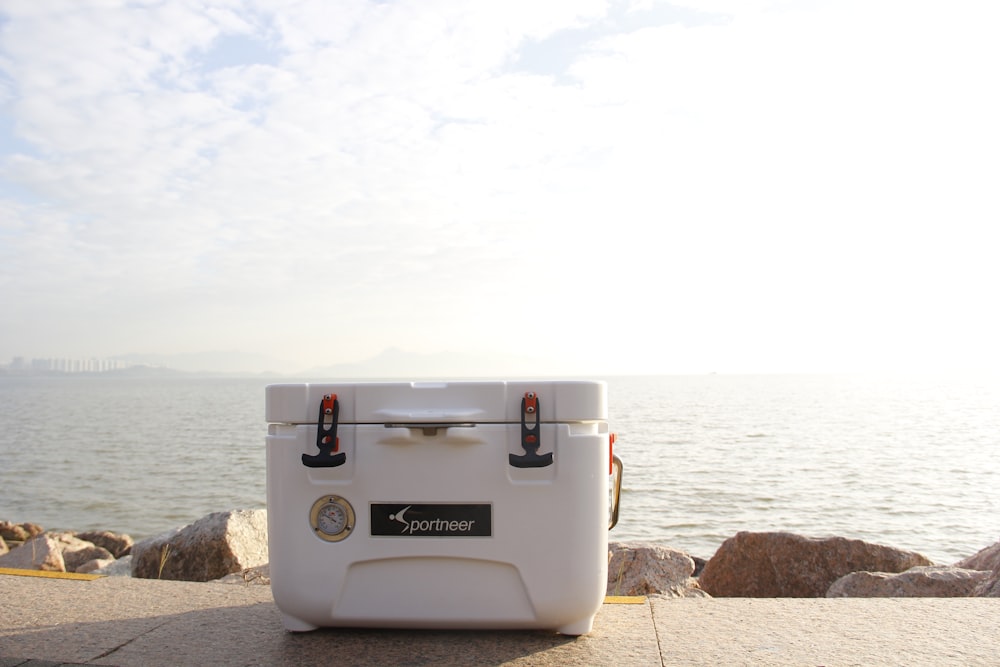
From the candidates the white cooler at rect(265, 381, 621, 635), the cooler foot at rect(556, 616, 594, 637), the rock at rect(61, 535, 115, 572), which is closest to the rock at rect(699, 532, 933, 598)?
the cooler foot at rect(556, 616, 594, 637)

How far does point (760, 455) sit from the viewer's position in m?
27.2

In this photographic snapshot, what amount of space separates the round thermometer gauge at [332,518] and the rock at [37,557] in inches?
269

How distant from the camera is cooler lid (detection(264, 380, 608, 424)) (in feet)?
12.0

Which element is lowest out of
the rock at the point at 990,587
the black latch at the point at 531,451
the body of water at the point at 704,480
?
the body of water at the point at 704,480

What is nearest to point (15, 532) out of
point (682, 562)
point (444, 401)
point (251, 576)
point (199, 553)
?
point (199, 553)

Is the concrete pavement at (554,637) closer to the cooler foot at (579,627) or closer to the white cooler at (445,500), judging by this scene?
the cooler foot at (579,627)

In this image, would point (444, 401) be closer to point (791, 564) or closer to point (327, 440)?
point (327, 440)

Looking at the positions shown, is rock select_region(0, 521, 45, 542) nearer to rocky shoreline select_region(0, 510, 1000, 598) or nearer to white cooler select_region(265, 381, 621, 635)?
rocky shoreline select_region(0, 510, 1000, 598)

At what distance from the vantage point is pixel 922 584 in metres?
5.70

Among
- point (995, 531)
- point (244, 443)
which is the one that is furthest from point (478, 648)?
point (244, 443)

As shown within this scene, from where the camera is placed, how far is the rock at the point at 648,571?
268 inches

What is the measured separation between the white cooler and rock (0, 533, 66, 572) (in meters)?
6.84

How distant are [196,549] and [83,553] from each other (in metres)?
5.50

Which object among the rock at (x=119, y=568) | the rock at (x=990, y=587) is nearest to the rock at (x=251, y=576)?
the rock at (x=119, y=568)
